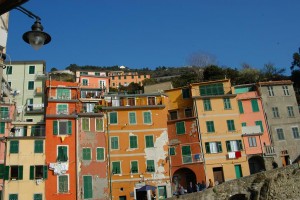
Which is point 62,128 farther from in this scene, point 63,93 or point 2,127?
point 2,127

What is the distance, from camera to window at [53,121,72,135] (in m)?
40.2

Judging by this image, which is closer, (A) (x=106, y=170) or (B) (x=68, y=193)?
(B) (x=68, y=193)

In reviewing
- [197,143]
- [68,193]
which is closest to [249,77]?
[197,143]

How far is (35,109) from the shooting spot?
168ft

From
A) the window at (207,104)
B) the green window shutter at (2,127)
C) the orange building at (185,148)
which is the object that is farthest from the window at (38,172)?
the window at (207,104)

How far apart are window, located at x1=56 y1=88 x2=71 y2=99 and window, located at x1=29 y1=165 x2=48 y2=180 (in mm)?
9556

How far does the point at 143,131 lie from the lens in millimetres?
43031

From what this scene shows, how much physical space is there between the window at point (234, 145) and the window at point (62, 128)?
19348 mm

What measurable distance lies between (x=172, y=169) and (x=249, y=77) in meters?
30.7

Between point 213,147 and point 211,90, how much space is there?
7.85 meters

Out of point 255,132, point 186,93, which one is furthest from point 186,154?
point 255,132

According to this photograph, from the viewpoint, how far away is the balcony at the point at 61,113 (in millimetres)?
40688

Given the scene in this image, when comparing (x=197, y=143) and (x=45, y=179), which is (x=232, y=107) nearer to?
(x=197, y=143)

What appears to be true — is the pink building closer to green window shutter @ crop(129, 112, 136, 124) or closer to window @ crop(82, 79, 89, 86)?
green window shutter @ crop(129, 112, 136, 124)
